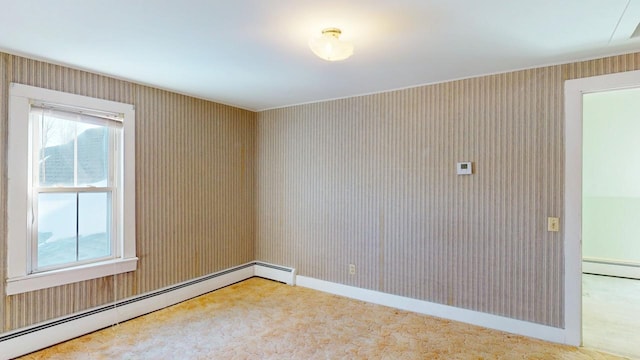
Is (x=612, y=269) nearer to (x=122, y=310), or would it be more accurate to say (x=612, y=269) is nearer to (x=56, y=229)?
(x=122, y=310)

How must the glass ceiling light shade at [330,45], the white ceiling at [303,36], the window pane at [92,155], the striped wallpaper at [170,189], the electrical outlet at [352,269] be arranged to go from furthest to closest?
the electrical outlet at [352,269] → the window pane at [92,155] → the striped wallpaper at [170,189] → the glass ceiling light shade at [330,45] → the white ceiling at [303,36]

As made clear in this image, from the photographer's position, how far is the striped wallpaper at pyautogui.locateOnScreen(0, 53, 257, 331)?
2.76m

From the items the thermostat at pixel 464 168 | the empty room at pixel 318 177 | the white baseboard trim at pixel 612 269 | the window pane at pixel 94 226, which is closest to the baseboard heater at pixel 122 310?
the empty room at pixel 318 177

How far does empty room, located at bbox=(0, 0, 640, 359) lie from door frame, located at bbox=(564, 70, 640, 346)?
0.05 feet

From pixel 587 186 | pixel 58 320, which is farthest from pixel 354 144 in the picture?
pixel 587 186

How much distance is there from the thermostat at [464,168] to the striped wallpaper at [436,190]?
0.05 metres

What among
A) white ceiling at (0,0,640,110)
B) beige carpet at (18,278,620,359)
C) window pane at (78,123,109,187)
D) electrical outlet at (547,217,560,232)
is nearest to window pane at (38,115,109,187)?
window pane at (78,123,109,187)

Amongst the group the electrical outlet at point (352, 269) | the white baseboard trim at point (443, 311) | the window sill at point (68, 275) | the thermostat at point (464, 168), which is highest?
the thermostat at point (464, 168)

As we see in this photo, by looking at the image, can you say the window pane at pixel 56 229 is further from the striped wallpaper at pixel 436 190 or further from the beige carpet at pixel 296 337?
the striped wallpaper at pixel 436 190

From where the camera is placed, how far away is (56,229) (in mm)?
2918

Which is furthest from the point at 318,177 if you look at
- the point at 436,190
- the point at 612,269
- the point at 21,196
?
the point at 612,269

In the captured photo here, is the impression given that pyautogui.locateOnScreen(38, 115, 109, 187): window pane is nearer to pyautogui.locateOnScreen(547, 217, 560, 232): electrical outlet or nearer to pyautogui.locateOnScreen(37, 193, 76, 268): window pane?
pyautogui.locateOnScreen(37, 193, 76, 268): window pane

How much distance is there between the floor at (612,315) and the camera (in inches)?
113

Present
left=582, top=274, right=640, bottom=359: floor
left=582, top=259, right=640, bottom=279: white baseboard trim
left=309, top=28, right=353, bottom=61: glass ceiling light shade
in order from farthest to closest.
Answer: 1. left=582, top=259, right=640, bottom=279: white baseboard trim
2. left=582, top=274, right=640, bottom=359: floor
3. left=309, top=28, right=353, bottom=61: glass ceiling light shade
